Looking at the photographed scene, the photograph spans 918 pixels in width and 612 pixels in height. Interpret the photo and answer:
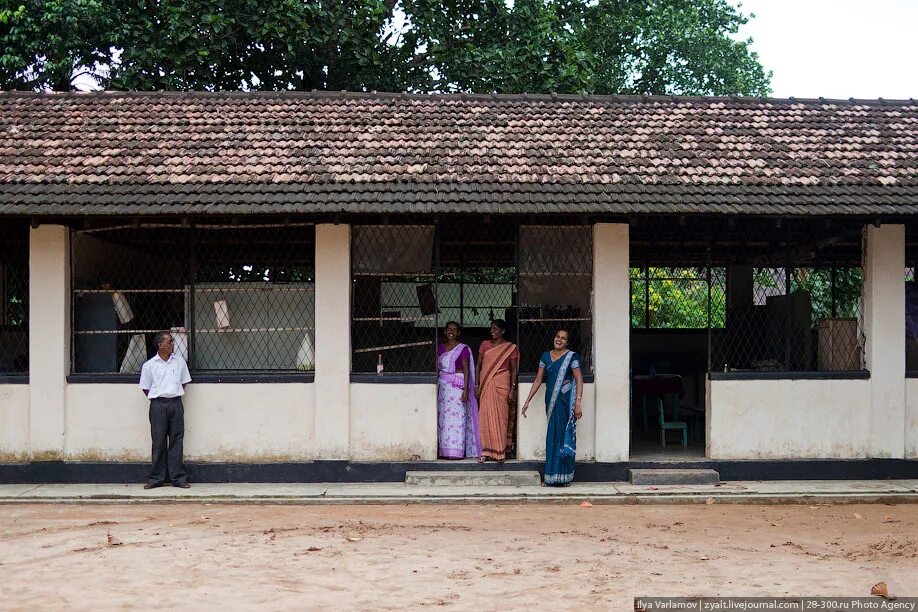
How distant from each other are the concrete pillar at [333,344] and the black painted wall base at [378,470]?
28 cm

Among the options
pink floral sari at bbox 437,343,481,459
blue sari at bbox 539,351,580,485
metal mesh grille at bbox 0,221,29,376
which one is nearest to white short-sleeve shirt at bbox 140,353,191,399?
metal mesh grille at bbox 0,221,29,376

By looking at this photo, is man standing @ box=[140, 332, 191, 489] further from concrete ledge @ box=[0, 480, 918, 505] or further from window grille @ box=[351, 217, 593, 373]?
window grille @ box=[351, 217, 593, 373]

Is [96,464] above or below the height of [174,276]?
below

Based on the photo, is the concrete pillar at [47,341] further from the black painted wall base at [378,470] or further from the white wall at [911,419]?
the white wall at [911,419]

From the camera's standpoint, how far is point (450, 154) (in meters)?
10.5

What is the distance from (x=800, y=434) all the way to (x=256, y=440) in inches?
231

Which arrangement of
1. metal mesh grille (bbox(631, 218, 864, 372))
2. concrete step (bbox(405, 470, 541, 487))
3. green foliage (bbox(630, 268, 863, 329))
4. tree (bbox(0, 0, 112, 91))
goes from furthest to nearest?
tree (bbox(0, 0, 112, 91)) < green foliage (bbox(630, 268, 863, 329)) < metal mesh grille (bbox(631, 218, 864, 372)) < concrete step (bbox(405, 470, 541, 487))

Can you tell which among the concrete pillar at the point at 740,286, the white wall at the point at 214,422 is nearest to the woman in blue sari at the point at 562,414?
the white wall at the point at 214,422

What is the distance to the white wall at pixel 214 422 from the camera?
391 inches

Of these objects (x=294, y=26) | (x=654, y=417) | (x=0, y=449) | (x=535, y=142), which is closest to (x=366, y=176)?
(x=535, y=142)

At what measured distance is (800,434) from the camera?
1012 cm

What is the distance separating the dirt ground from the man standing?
60cm

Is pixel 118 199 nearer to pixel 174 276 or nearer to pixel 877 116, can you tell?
pixel 174 276

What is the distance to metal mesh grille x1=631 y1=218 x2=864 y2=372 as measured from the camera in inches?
413
